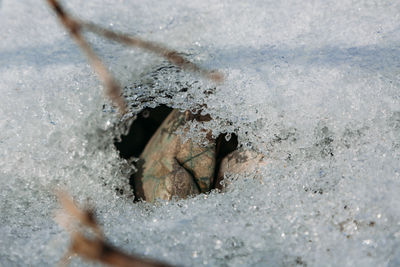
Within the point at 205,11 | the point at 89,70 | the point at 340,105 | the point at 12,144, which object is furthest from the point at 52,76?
the point at 340,105

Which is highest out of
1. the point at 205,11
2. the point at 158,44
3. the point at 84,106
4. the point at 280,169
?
the point at 205,11

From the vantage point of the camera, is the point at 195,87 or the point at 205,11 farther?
the point at 205,11

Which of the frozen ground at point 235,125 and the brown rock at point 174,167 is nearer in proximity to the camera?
the frozen ground at point 235,125

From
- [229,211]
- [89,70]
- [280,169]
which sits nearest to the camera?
[229,211]

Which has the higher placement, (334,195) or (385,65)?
(385,65)

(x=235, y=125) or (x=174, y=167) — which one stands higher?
(x=235, y=125)

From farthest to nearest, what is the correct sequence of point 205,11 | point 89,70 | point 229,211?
point 205,11
point 89,70
point 229,211

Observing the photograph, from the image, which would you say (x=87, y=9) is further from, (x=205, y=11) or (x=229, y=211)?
(x=229, y=211)

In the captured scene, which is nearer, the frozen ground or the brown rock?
the frozen ground
